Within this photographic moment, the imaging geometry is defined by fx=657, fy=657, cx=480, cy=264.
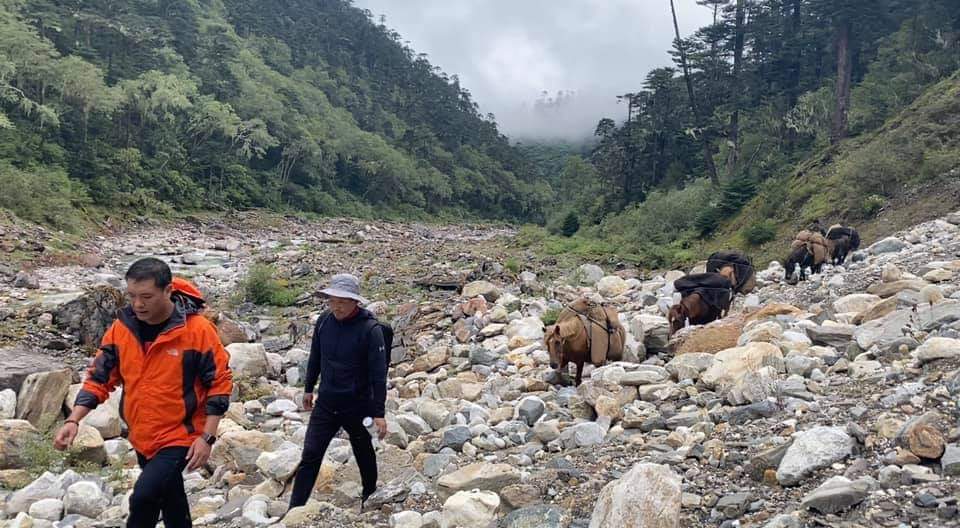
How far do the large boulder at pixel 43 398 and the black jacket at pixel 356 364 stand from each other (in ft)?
10.9

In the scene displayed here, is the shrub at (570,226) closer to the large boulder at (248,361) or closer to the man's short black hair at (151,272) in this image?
the large boulder at (248,361)

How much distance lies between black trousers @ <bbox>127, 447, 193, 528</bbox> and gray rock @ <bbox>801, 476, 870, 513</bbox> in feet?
8.92

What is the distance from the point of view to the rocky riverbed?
3.04 metres

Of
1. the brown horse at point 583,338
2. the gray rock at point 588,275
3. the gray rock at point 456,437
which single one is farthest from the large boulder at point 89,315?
the gray rock at point 588,275

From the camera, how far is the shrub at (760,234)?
16.3 meters

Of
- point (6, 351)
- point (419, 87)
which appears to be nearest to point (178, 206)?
point (6, 351)

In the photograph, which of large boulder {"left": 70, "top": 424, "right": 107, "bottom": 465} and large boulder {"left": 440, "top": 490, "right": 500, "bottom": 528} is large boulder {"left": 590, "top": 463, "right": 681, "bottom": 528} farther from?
large boulder {"left": 70, "top": 424, "right": 107, "bottom": 465}

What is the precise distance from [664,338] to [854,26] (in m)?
23.6

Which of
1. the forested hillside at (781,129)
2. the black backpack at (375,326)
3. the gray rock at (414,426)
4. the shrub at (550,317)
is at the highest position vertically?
the forested hillside at (781,129)

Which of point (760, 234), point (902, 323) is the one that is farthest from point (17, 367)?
point (760, 234)

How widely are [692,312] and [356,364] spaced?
5.48 meters

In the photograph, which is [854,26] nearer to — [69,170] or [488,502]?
[488,502]

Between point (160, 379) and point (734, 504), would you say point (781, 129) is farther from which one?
point (160, 379)

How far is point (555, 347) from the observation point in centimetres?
622
